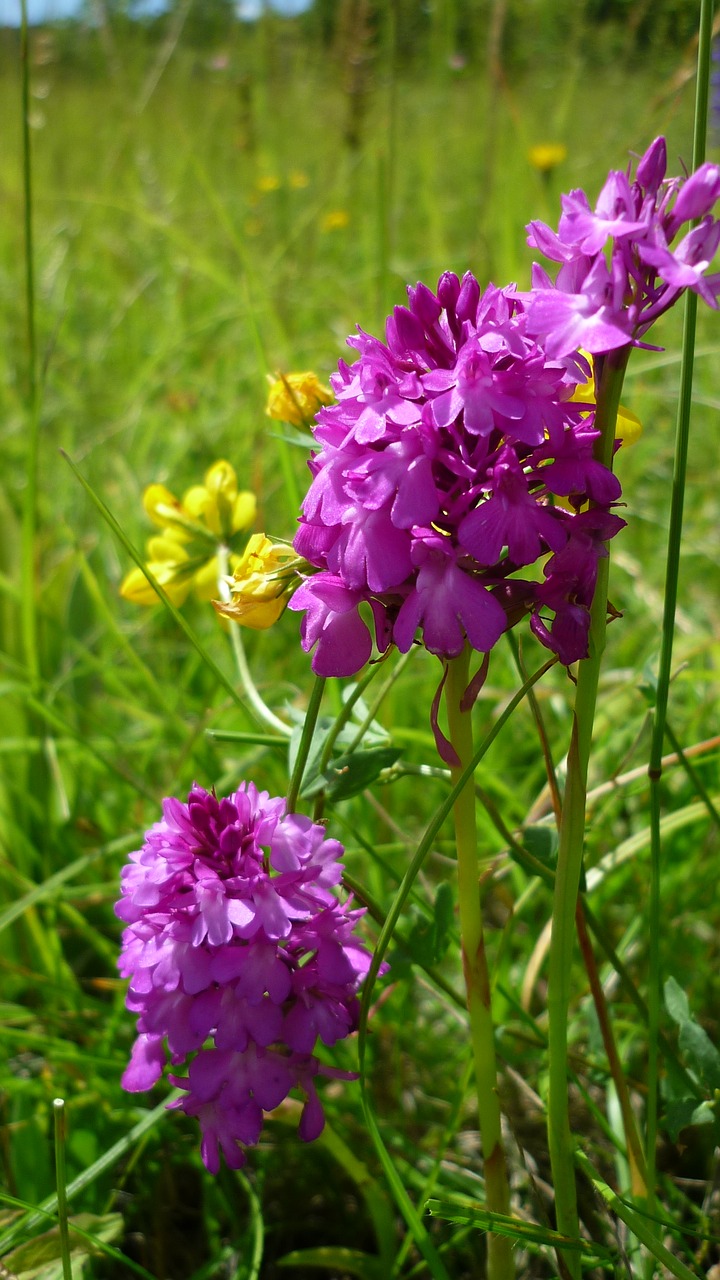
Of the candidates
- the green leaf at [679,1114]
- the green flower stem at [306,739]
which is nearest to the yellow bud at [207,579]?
the green flower stem at [306,739]

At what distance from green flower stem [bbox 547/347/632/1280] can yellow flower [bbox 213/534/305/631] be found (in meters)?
0.18

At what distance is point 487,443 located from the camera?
489 millimetres

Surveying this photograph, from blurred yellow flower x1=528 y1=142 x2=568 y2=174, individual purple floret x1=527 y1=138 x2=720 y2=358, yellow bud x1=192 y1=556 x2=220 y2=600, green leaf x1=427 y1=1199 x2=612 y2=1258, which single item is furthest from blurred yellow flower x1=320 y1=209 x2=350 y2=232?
green leaf x1=427 y1=1199 x2=612 y2=1258

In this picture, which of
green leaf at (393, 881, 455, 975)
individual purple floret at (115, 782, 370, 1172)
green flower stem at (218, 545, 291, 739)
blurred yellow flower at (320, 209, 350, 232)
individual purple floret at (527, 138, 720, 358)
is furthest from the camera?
blurred yellow flower at (320, 209, 350, 232)

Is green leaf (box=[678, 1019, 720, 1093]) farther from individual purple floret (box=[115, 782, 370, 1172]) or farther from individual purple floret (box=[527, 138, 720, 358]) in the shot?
individual purple floret (box=[527, 138, 720, 358])

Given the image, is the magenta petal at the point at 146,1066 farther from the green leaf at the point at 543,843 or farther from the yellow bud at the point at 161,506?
the yellow bud at the point at 161,506

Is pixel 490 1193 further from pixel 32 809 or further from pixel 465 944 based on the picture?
pixel 32 809

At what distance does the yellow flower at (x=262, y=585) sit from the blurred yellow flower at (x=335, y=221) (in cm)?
289

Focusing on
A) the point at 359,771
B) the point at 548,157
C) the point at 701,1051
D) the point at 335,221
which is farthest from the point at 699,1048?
the point at 335,221

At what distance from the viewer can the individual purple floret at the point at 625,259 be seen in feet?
1.44

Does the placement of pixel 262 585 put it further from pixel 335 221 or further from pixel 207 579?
pixel 335 221

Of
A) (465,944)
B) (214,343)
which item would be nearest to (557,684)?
(465,944)

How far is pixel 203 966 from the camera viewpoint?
1.79 ft

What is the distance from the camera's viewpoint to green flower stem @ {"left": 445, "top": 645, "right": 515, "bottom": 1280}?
0.56 metres
